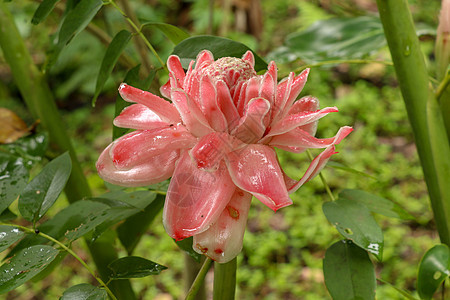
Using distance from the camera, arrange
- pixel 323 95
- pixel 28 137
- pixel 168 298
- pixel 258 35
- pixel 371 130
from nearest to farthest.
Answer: pixel 28 137
pixel 168 298
pixel 371 130
pixel 323 95
pixel 258 35

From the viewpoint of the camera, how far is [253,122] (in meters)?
0.35

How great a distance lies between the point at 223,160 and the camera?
0.35 metres

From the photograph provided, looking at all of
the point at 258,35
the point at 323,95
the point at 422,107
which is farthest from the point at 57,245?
the point at 258,35

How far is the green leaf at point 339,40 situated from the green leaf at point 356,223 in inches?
13.3

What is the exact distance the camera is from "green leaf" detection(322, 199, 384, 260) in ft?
1.32

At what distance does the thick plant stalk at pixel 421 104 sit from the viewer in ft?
1.63

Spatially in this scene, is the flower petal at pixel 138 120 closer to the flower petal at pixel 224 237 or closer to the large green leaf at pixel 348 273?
the flower petal at pixel 224 237

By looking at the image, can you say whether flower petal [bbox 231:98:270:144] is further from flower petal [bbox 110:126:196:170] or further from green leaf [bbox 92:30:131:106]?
green leaf [bbox 92:30:131:106]

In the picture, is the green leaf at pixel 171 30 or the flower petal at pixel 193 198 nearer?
the flower petal at pixel 193 198

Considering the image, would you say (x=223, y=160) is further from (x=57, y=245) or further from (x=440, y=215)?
(x=440, y=215)

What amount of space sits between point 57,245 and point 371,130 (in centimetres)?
165

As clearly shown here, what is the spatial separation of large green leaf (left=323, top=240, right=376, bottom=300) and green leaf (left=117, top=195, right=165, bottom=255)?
0.22 metres

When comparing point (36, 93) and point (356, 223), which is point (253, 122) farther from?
point (36, 93)

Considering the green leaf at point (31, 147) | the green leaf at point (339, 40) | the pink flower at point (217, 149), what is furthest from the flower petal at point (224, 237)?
the green leaf at point (339, 40)
